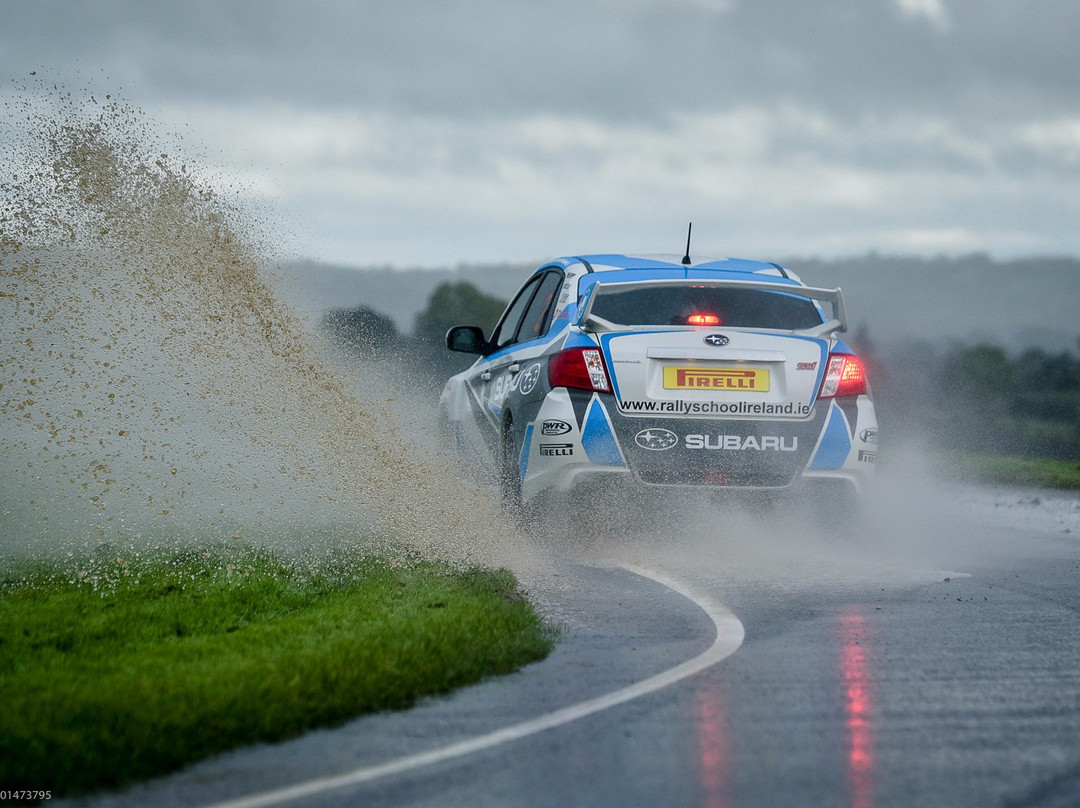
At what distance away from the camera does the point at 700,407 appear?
27.8ft

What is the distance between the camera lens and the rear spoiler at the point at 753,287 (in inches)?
340

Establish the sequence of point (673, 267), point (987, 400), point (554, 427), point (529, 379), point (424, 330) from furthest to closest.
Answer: point (424, 330) → point (987, 400) → point (673, 267) → point (529, 379) → point (554, 427)

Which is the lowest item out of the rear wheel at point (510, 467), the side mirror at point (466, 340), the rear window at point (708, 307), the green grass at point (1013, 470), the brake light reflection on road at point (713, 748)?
the green grass at point (1013, 470)

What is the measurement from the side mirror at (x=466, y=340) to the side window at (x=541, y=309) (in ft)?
1.28

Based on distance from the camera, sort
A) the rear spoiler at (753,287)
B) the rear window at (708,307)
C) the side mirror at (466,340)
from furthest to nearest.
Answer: the side mirror at (466,340) → the rear window at (708,307) → the rear spoiler at (753,287)

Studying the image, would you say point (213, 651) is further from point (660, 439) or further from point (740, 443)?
point (740, 443)

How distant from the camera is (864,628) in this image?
6637 mm

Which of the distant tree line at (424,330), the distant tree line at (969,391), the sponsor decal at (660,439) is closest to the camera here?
the sponsor decal at (660,439)

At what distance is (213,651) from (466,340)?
5.22 meters

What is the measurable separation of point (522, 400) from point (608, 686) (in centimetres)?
389

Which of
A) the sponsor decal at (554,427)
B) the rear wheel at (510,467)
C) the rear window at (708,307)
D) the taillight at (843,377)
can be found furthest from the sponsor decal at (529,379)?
the taillight at (843,377)

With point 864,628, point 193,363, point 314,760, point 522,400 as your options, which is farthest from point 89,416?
point 314,760

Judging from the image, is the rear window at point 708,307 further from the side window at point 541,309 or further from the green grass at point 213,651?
the green grass at point 213,651

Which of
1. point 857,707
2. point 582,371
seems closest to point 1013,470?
point 582,371
